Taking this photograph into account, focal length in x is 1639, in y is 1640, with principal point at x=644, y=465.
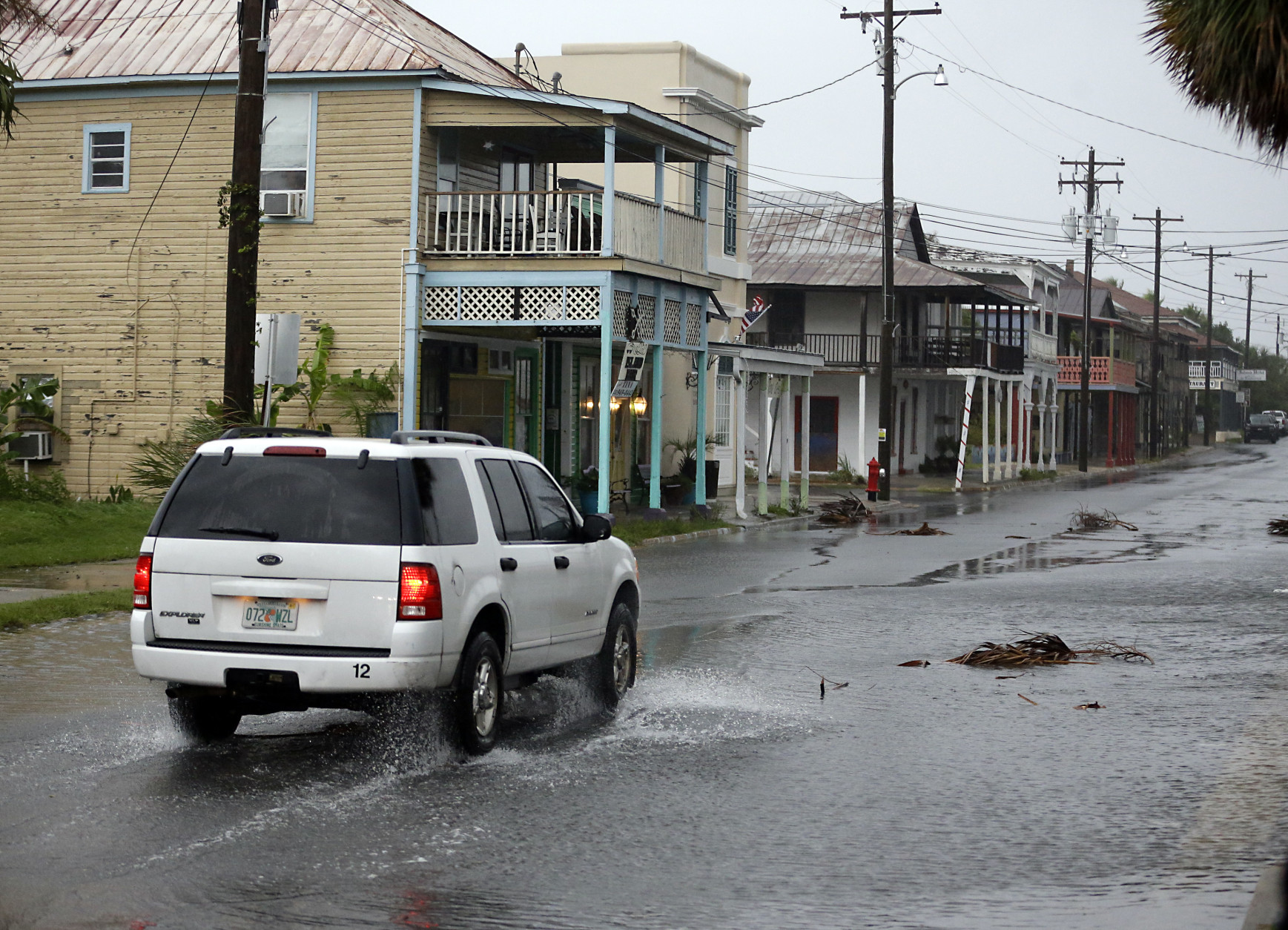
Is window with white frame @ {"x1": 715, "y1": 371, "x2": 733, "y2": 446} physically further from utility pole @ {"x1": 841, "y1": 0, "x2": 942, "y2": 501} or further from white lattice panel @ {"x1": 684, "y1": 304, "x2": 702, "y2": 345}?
white lattice panel @ {"x1": 684, "y1": 304, "x2": 702, "y2": 345}

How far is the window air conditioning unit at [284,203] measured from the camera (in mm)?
25844

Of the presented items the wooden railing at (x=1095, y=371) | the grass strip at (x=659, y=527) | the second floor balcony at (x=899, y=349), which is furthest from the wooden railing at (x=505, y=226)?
the wooden railing at (x=1095, y=371)

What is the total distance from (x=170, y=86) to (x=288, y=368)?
11764mm

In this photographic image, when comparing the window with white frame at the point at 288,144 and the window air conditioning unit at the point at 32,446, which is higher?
the window with white frame at the point at 288,144

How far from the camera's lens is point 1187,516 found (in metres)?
33.6

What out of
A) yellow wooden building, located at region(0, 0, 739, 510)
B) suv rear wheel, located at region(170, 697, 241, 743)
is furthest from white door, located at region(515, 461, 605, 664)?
yellow wooden building, located at region(0, 0, 739, 510)

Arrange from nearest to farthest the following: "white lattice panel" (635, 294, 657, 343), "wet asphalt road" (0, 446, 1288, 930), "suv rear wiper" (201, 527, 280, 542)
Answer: "wet asphalt road" (0, 446, 1288, 930) → "suv rear wiper" (201, 527, 280, 542) → "white lattice panel" (635, 294, 657, 343)

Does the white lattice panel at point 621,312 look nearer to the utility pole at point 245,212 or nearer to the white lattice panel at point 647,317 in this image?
the white lattice panel at point 647,317

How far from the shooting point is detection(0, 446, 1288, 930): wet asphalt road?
6156 mm

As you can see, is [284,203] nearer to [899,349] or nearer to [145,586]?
[145,586]

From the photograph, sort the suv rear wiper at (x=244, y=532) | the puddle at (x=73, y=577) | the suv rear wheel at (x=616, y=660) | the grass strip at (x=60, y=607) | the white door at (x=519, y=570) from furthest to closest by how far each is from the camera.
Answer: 1. the puddle at (x=73, y=577)
2. the grass strip at (x=60, y=607)
3. the suv rear wheel at (x=616, y=660)
4. the white door at (x=519, y=570)
5. the suv rear wiper at (x=244, y=532)

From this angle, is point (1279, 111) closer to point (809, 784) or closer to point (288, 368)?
point (809, 784)

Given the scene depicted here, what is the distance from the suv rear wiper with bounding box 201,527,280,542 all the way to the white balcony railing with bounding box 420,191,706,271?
54.1 ft

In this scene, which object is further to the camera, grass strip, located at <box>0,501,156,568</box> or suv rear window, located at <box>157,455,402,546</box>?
grass strip, located at <box>0,501,156,568</box>
